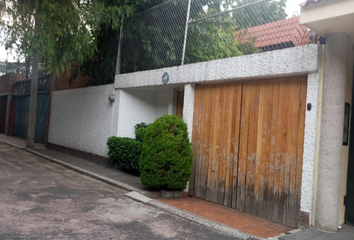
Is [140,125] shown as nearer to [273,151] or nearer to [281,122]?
[273,151]

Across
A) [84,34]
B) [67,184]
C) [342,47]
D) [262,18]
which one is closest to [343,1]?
[342,47]

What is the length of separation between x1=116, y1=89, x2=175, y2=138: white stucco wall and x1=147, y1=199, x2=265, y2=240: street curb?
3936 mm

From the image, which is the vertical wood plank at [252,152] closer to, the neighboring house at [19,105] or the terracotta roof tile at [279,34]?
the terracotta roof tile at [279,34]

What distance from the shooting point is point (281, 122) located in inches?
231

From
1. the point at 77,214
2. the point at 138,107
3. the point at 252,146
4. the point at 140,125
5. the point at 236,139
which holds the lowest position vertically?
the point at 77,214

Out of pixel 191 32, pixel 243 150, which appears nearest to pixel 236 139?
pixel 243 150

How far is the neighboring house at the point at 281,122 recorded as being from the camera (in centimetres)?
513

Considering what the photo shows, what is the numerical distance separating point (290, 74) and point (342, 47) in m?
0.87

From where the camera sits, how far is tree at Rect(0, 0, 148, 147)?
9.59 meters

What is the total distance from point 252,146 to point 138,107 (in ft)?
15.9

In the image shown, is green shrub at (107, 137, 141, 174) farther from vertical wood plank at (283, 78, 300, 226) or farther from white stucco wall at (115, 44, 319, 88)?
vertical wood plank at (283, 78, 300, 226)

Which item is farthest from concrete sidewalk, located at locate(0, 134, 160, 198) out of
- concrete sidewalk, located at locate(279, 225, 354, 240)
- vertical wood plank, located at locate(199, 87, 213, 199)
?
concrete sidewalk, located at locate(279, 225, 354, 240)

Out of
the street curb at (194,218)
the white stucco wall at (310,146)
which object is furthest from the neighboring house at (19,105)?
the white stucco wall at (310,146)

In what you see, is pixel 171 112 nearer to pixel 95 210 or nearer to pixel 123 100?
pixel 123 100
